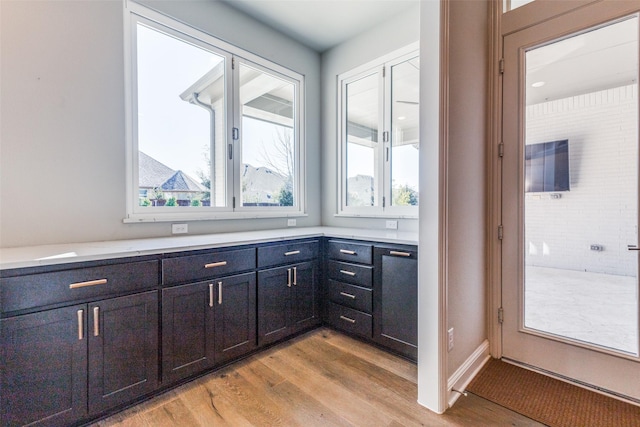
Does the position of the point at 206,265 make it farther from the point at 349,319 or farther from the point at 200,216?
the point at 349,319

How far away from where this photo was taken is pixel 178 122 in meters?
2.50

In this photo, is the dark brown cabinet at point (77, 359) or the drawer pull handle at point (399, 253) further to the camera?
the drawer pull handle at point (399, 253)

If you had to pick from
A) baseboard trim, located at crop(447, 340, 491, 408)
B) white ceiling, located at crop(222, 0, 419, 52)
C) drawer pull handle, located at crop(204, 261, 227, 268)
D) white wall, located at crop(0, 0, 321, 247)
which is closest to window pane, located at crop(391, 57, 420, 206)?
white ceiling, located at crop(222, 0, 419, 52)

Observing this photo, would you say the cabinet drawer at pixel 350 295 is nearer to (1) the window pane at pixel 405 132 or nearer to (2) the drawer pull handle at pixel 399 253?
(2) the drawer pull handle at pixel 399 253

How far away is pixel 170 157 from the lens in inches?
96.5

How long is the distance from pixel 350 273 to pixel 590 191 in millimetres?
1773

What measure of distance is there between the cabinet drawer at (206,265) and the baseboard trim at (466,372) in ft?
5.11

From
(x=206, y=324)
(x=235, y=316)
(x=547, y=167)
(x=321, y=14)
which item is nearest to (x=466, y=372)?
(x=547, y=167)

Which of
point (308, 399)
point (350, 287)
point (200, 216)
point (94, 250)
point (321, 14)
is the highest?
point (321, 14)

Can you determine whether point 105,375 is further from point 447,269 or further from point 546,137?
point 546,137

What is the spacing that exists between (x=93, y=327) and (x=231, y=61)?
2468 mm

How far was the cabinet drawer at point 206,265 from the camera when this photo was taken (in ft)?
5.97

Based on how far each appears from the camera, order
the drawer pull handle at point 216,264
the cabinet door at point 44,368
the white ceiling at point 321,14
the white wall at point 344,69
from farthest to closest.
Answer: the white wall at point 344,69 < the white ceiling at point 321,14 < the drawer pull handle at point 216,264 < the cabinet door at point 44,368

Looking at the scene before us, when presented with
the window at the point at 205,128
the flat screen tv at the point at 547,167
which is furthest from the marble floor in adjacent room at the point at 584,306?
the window at the point at 205,128
